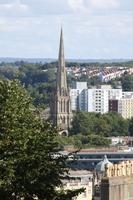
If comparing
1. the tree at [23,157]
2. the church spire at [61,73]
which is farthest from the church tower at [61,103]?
the tree at [23,157]

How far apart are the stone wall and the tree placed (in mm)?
2187

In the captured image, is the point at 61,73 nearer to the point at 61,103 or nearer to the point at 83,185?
the point at 61,103

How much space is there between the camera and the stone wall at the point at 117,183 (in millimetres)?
27750

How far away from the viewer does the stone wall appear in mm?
27750

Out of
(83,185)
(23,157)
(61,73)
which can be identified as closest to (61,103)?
(61,73)

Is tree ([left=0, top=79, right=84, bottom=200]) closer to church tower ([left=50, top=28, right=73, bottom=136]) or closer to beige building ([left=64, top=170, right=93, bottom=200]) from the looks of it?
beige building ([left=64, top=170, right=93, bottom=200])

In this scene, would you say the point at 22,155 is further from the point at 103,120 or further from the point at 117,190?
the point at 103,120

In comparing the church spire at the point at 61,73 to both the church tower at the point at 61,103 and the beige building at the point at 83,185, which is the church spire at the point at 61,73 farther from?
the beige building at the point at 83,185

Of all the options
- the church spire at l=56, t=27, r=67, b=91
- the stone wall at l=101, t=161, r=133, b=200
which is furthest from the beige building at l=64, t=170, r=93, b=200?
the church spire at l=56, t=27, r=67, b=91

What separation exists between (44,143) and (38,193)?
148cm

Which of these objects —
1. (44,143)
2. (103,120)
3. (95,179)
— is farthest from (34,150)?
(103,120)

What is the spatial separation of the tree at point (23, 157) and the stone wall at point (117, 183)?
219 cm

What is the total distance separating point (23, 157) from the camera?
96.1ft

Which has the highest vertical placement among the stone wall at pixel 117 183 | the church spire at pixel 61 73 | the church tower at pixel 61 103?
the stone wall at pixel 117 183
